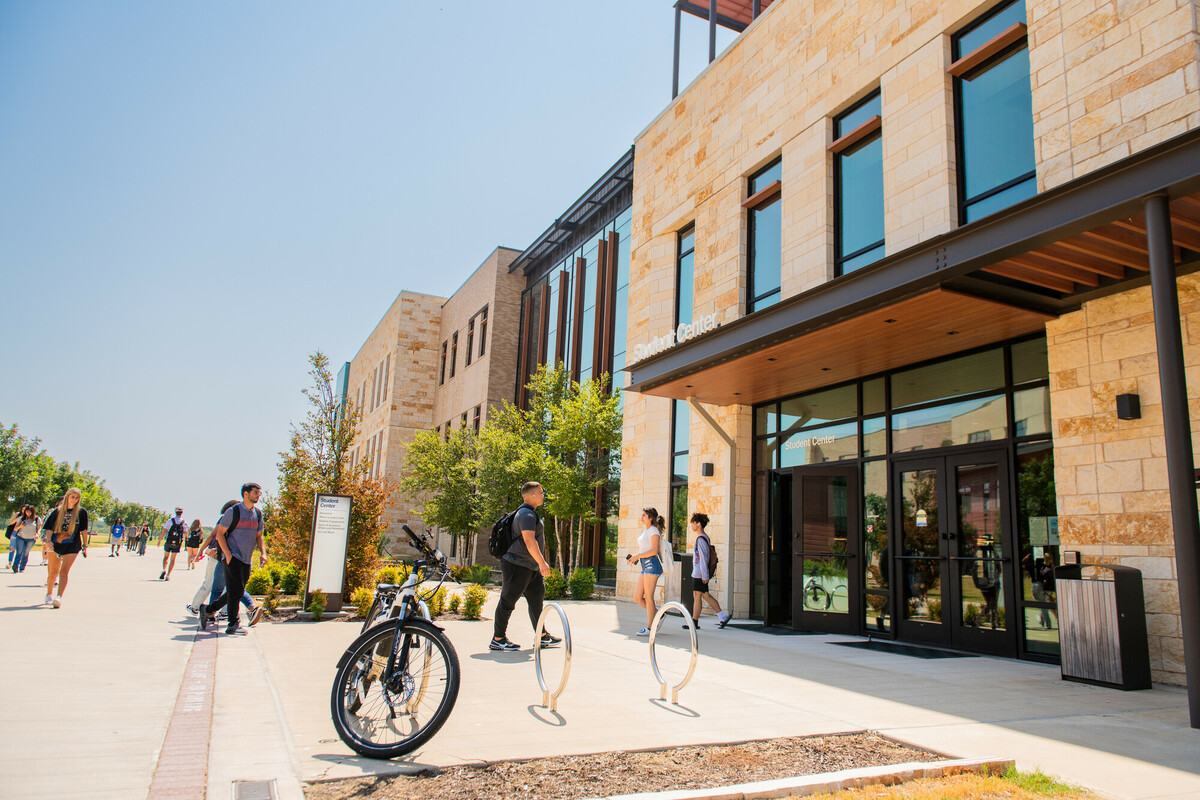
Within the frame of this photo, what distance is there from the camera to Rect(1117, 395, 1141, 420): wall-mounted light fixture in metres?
8.12

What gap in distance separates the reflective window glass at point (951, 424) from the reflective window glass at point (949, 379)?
7.0 inches

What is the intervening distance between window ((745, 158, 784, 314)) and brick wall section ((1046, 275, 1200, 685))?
5765mm

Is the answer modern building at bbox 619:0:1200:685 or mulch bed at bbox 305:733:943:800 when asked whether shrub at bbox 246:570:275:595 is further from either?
mulch bed at bbox 305:733:943:800

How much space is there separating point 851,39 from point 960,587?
28.6ft

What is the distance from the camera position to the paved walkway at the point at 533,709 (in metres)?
4.29

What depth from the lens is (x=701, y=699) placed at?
6477 millimetres

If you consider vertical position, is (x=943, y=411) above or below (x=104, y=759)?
above

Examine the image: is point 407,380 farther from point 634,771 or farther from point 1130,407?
point 634,771

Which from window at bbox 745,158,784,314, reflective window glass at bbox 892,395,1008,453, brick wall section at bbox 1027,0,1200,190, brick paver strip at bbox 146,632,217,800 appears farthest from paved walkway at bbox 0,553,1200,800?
window at bbox 745,158,784,314

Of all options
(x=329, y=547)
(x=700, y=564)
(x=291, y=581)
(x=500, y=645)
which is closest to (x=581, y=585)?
(x=291, y=581)

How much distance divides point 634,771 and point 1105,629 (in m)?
5.63

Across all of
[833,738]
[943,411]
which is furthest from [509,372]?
[833,738]

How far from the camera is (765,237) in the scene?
48.6 ft

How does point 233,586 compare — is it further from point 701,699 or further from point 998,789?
point 998,789
